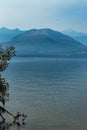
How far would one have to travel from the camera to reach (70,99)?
80375 millimetres

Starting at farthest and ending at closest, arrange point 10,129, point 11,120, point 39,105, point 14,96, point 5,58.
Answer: point 14,96 < point 39,105 < point 11,120 < point 10,129 < point 5,58

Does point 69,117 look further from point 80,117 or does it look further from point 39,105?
point 39,105

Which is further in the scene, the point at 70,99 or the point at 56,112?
the point at 70,99

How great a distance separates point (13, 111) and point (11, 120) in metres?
9.54

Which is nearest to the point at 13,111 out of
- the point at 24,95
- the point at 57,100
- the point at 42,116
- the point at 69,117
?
the point at 42,116

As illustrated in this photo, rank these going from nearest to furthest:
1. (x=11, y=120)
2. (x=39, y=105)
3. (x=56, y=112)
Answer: (x=11, y=120)
(x=56, y=112)
(x=39, y=105)

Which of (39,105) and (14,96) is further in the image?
(14,96)

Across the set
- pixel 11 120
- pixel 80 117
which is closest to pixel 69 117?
pixel 80 117

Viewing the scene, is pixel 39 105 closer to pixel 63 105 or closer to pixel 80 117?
pixel 63 105

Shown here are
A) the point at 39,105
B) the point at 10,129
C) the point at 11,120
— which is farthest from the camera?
the point at 39,105

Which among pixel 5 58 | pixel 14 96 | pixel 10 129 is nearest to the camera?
pixel 5 58

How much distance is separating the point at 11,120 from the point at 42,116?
274 inches

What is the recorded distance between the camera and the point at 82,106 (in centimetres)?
7081

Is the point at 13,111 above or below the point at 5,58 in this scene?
Answer: below
